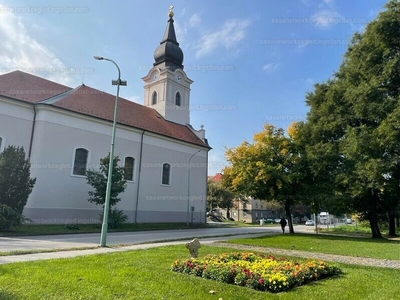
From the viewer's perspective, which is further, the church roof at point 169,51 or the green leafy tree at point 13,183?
the church roof at point 169,51

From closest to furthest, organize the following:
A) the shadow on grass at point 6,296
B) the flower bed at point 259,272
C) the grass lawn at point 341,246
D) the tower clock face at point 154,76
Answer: the shadow on grass at point 6,296 → the flower bed at point 259,272 → the grass lawn at point 341,246 → the tower clock face at point 154,76

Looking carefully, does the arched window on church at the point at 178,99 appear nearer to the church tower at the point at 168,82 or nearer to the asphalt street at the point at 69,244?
the church tower at the point at 168,82

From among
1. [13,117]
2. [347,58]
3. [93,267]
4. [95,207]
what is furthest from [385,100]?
[13,117]

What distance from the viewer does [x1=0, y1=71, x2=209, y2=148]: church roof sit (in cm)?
2402

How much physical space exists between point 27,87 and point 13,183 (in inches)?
411

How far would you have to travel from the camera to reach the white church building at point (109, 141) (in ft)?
75.6

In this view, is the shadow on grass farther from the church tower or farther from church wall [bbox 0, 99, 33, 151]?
the church tower

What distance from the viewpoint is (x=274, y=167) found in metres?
22.2

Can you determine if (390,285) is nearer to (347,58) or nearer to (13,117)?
(347,58)

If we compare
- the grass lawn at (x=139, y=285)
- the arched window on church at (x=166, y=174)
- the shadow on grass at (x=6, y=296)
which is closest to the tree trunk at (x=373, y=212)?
the grass lawn at (x=139, y=285)

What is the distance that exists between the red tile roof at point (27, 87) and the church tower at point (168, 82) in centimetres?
1320

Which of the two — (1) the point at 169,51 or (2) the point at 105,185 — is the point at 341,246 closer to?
(2) the point at 105,185

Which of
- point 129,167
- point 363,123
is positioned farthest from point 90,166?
point 363,123

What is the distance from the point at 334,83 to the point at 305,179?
311 inches
